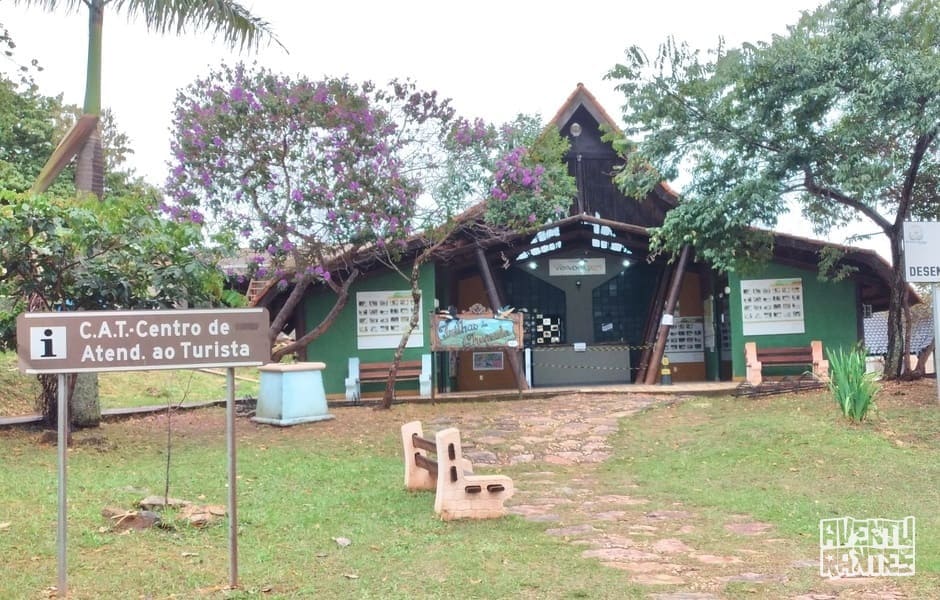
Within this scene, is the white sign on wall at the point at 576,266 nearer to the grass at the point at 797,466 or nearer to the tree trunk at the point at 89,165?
the grass at the point at 797,466

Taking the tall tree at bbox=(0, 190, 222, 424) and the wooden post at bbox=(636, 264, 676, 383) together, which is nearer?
the tall tree at bbox=(0, 190, 222, 424)

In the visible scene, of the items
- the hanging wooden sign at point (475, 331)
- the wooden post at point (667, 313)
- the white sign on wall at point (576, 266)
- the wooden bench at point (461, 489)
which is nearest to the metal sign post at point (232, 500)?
the wooden bench at point (461, 489)

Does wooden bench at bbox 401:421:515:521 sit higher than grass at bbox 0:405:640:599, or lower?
higher

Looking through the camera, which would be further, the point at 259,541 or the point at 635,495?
the point at 635,495

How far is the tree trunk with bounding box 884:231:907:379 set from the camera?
12562mm

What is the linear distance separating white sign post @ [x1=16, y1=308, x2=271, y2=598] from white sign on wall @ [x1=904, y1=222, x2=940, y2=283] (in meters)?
9.23

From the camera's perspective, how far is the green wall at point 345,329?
50.5 ft

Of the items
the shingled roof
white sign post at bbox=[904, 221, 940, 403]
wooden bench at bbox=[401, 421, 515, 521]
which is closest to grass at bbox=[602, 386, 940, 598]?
wooden bench at bbox=[401, 421, 515, 521]

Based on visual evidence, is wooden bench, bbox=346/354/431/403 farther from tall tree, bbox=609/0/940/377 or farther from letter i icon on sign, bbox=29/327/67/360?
letter i icon on sign, bbox=29/327/67/360

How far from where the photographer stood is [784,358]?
15812mm

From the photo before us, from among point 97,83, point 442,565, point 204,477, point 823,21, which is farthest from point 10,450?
point 823,21

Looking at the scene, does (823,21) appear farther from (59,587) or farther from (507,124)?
(59,587)

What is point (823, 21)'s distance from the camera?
1173cm

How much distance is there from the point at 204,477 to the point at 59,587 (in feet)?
12.1
